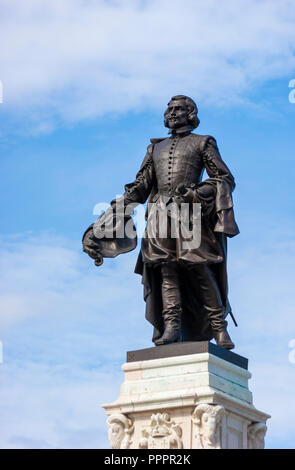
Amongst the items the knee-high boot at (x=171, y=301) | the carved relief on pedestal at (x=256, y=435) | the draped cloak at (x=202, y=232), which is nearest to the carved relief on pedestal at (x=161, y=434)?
the carved relief on pedestal at (x=256, y=435)

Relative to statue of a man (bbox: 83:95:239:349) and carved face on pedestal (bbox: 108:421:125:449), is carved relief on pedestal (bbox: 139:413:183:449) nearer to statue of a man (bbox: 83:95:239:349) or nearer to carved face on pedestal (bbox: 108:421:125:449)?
carved face on pedestal (bbox: 108:421:125:449)

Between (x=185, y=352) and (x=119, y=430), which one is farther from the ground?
(x=185, y=352)

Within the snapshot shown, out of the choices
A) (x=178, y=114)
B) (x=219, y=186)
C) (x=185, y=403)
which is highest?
(x=178, y=114)

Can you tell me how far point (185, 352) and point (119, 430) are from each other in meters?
1.36

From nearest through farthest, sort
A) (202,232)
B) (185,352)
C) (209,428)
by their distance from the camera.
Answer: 1. (209,428)
2. (185,352)
3. (202,232)

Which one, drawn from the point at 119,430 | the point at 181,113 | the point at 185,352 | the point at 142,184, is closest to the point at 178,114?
the point at 181,113

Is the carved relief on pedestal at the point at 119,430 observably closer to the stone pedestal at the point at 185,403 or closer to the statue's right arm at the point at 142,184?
the stone pedestal at the point at 185,403

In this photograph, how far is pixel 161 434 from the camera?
15.5 metres

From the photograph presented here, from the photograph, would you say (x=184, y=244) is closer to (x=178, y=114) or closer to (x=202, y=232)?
(x=202, y=232)

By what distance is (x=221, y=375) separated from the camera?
52.1ft

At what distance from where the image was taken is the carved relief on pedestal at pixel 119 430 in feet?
51.9

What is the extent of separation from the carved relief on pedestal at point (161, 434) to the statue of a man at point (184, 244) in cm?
121
